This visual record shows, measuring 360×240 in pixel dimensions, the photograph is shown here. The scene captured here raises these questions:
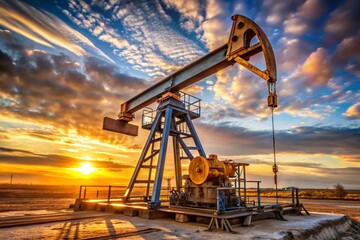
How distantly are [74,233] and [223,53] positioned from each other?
7538mm

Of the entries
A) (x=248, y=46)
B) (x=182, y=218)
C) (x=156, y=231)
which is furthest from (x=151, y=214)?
(x=248, y=46)

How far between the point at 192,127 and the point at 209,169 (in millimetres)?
3802

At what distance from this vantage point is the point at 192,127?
11781 mm

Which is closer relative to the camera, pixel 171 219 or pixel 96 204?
pixel 171 219

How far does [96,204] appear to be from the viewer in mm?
10727

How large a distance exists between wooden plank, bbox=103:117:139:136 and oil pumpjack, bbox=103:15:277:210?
0.08m

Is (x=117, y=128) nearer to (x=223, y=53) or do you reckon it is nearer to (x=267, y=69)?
(x=223, y=53)

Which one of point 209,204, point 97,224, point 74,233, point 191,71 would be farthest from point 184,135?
point 74,233

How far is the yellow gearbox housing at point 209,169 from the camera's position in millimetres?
8305

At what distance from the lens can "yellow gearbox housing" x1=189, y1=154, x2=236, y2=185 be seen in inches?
327

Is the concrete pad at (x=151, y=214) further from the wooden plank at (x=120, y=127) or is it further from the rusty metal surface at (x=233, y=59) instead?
the wooden plank at (x=120, y=127)

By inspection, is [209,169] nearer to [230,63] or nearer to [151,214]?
[151,214]

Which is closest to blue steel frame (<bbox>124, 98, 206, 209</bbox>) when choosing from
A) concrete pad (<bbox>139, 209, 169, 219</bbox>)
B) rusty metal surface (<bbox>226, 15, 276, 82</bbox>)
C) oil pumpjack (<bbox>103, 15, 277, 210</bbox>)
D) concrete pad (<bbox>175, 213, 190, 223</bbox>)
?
oil pumpjack (<bbox>103, 15, 277, 210</bbox>)

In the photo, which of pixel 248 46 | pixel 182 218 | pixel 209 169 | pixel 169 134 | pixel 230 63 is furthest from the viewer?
pixel 169 134
